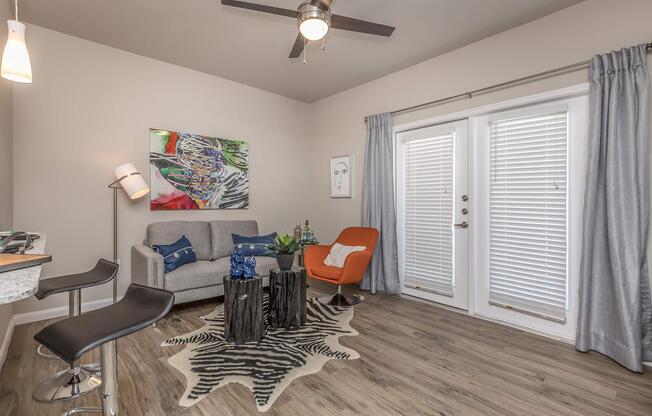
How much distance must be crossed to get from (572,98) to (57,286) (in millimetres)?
4068

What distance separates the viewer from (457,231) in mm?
3592

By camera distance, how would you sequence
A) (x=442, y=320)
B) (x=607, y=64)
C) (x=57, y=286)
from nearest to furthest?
(x=57, y=286), (x=607, y=64), (x=442, y=320)

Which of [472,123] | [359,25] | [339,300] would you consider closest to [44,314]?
[339,300]

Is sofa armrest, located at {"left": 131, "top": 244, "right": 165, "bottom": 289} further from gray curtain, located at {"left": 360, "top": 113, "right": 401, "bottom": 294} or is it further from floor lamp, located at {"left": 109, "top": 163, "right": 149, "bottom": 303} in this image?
gray curtain, located at {"left": 360, "top": 113, "right": 401, "bottom": 294}

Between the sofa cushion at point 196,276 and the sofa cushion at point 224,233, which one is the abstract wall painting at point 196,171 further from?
the sofa cushion at point 196,276

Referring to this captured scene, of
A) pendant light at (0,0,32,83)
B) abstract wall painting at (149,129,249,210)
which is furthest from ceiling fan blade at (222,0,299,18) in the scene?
abstract wall painting at (149,129,249,210)

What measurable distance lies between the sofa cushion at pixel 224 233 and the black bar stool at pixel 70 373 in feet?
6.08

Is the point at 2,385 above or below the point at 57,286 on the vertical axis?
below

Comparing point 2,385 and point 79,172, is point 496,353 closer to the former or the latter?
point 2,385

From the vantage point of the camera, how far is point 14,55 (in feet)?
5.45

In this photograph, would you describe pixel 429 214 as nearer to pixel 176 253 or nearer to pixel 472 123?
pixel 472 123

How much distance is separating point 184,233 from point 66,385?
2.03m

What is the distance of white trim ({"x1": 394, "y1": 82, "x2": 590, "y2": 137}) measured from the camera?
9.02 ft

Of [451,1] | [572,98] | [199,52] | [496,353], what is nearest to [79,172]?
[199,52]
